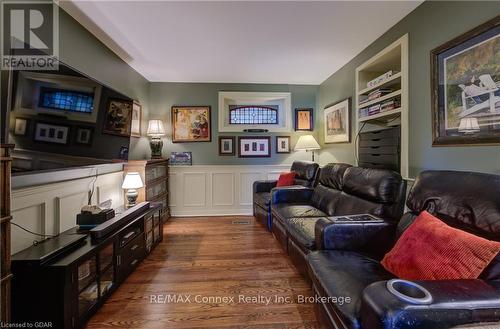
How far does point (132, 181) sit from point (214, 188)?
1.84 meters

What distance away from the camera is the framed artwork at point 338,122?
359 cm

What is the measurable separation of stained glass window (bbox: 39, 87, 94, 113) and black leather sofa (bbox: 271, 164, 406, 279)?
2.07m

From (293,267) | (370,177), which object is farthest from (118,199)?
(370,177)

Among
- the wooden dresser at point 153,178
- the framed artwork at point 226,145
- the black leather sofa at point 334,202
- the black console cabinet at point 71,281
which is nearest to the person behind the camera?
the black console cabinet at point 71,281

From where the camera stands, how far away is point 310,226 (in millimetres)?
2260

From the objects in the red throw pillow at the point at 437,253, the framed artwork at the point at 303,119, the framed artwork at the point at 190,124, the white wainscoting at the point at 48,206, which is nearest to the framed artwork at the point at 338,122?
the framed artwork at the point at 303,119

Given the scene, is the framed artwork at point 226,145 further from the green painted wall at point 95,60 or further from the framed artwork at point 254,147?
the green painted wall at point 95,60

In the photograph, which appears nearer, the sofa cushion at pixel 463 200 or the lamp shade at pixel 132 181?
the sofa cushion at pixel 463 200

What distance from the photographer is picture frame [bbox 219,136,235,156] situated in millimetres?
4680

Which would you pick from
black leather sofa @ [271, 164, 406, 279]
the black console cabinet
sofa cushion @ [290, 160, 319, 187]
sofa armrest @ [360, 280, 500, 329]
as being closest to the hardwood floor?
the black console cabinet

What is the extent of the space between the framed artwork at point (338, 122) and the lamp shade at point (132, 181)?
2.87 metres

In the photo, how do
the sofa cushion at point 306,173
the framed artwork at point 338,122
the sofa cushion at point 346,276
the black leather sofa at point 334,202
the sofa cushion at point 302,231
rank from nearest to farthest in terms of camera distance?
the sofa cushion at point 346,276
the sofa cushion at point 302,231
the black leather sofa at point 334,202
the framed artwork at point 338,122
the sofa cushion at point 306,173

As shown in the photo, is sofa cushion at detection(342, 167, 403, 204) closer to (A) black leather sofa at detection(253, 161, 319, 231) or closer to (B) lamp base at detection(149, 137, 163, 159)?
(A) black leather sofa at detection(253, 161, 319, 231)

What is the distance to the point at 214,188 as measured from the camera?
4.66m
